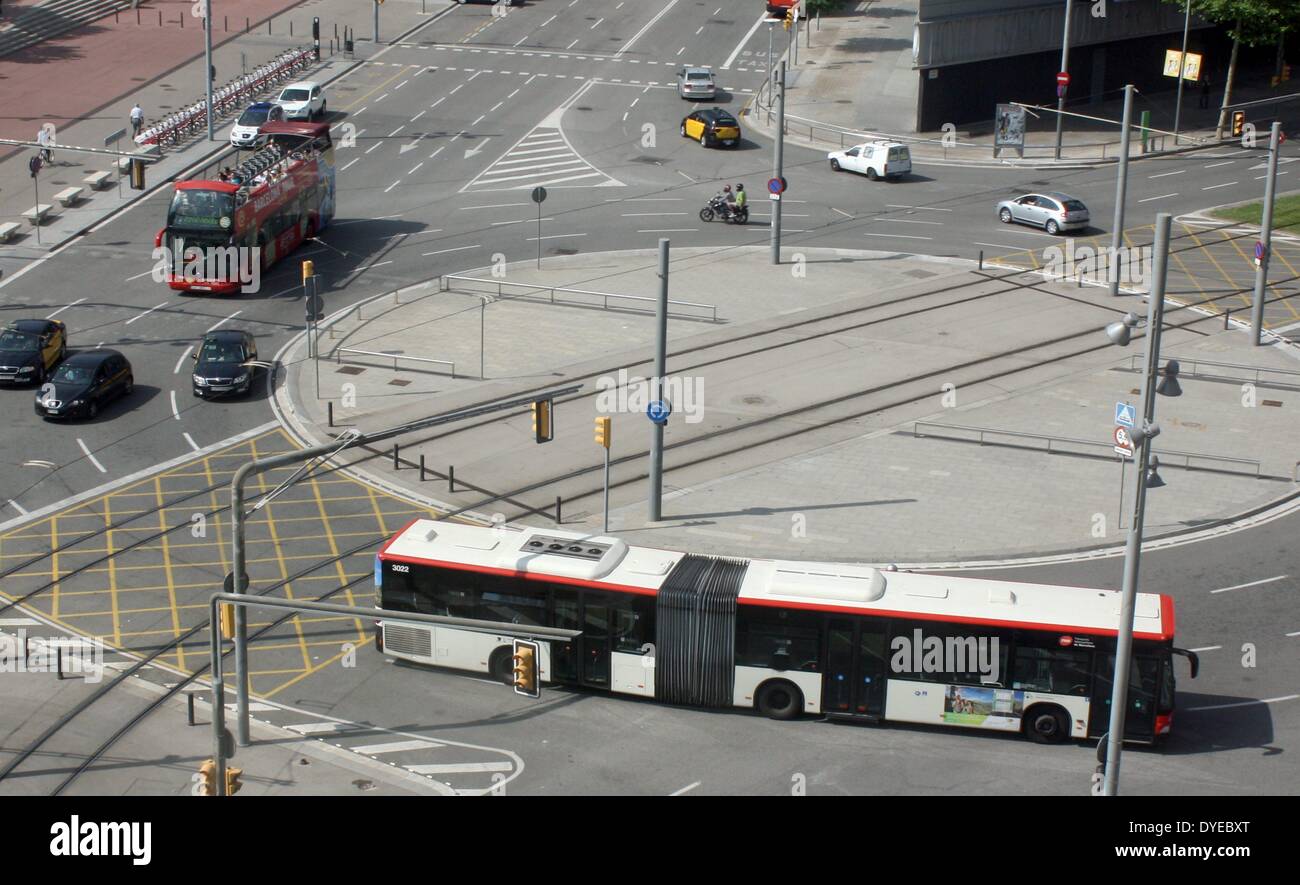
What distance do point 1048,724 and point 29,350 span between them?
32.3 meters

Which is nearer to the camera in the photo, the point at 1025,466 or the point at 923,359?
the point at 1025,466

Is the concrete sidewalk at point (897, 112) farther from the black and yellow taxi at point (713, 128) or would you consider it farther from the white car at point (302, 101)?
the white car at point (302, 101)

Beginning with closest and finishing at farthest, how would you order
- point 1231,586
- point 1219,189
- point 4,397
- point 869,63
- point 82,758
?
point 82,758
point 1231,586
point 4,397
point 1219,189
point 869,63

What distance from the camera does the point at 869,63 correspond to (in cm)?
9112

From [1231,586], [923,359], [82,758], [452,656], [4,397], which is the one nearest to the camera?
[82,758]

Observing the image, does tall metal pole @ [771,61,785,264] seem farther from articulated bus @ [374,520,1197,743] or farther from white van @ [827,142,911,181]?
articulated bus @ [374,520,1197,743]

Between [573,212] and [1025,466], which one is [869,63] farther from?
[1025,466]

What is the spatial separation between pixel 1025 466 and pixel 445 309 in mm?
21249

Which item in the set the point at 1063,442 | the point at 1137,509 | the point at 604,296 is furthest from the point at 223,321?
the point at 1137,509

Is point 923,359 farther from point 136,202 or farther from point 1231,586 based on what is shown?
point 136,202

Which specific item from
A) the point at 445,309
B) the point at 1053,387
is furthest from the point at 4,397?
the point at 1053,387

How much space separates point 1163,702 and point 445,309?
31.9m

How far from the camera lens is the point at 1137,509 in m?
23.3

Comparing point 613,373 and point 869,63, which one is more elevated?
point 869,63
